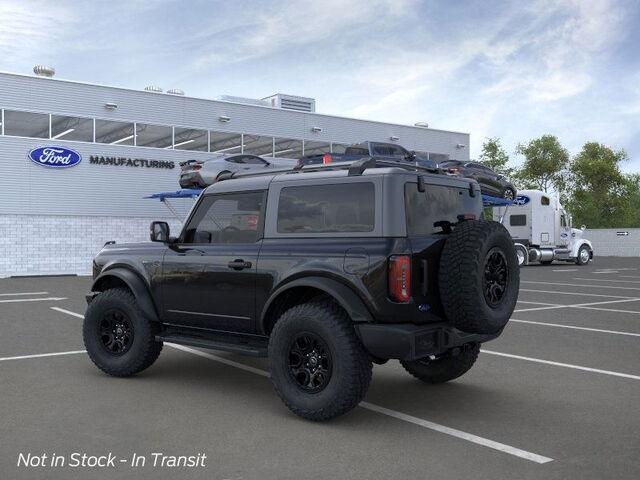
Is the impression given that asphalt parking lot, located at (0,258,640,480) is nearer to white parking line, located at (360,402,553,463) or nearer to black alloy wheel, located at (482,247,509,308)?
white parking line, located at (360,402,553,463)

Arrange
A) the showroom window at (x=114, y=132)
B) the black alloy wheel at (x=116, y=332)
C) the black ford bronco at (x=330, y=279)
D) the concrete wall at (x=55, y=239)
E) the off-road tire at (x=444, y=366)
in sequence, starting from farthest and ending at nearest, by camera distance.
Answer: the showroom window at (x=114, y=132) → the concrete wall at (x=55, y=239) → the black alloy wheel at (x=116, y=332) → the off-road tire at (x=444, y=366) → the black ford bronco at (x=330, y=279)

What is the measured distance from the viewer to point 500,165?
206ft

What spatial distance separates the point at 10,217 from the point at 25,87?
485 cm

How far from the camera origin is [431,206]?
5.58 meters

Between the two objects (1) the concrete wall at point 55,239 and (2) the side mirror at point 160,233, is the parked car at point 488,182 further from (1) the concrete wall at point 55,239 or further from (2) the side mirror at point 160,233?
(2) the side mirror at point 160,233

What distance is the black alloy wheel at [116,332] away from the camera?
682 centimetres

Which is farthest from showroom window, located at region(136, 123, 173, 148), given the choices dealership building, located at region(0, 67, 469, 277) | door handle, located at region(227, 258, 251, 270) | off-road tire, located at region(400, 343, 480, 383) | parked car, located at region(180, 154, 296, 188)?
off-road tire, located at region(400, 343, 480, 383)

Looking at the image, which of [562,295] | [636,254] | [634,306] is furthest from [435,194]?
[636,254]

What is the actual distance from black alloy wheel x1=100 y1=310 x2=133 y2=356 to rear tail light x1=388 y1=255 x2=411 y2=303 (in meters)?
3.07

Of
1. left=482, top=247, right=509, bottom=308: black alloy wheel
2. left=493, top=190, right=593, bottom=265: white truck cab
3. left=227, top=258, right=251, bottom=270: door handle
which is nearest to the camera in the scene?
Answer: left=482, top=247, right=509, bottom=308: black alloy wheel

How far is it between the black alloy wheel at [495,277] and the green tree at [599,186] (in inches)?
2475

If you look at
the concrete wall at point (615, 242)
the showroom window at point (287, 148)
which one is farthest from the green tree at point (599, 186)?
the showroom window at point (287, 148)

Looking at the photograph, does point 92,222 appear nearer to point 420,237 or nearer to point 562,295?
point 562,295

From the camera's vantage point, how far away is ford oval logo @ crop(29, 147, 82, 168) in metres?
25.3
